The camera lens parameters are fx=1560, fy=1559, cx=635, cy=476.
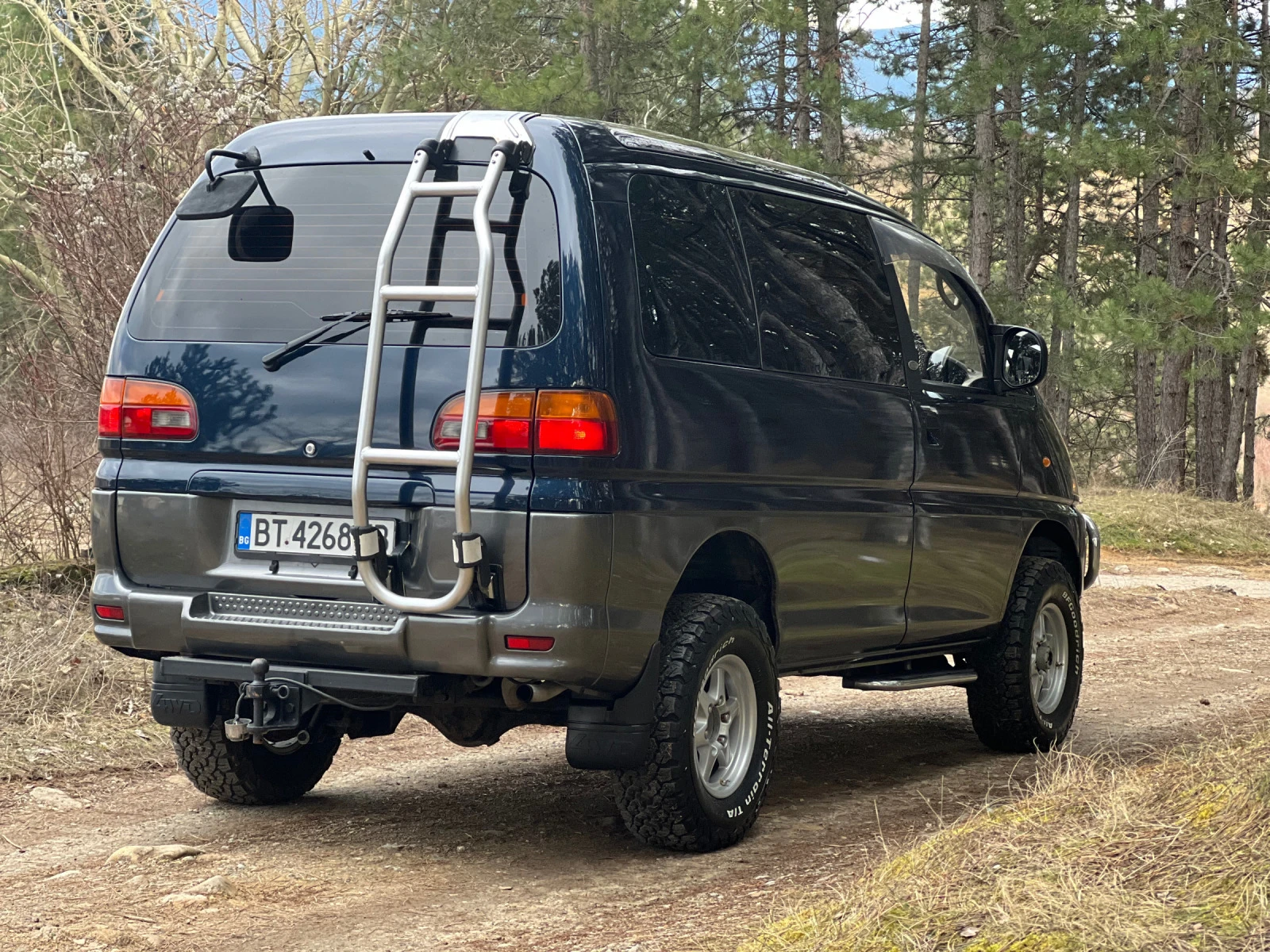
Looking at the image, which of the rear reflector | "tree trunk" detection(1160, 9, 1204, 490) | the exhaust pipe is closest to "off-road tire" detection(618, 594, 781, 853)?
the exhaust pipe

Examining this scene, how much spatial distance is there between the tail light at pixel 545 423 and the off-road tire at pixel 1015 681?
3.18 metres

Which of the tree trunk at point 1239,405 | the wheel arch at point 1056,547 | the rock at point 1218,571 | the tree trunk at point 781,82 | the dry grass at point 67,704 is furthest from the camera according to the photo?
the tree trunk at point 1239,405

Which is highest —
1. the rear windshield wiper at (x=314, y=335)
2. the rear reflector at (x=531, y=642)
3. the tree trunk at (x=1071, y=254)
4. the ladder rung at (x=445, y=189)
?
the tree trunk at (x=1071, y=254)

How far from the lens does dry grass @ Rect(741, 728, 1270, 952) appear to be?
126 inches

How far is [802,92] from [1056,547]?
19363mm

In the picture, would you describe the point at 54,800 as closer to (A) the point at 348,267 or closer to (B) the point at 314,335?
(B) the point at 314,335

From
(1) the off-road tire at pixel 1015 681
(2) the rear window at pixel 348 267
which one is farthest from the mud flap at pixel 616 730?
(1) the off-road tire at pixel 1015 681

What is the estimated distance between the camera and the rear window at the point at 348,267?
462cm

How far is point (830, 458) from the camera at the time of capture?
5578 mm

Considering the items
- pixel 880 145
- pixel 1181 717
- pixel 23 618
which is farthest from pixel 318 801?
pixel 880 145

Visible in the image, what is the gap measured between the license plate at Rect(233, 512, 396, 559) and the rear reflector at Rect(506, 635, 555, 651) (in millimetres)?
453

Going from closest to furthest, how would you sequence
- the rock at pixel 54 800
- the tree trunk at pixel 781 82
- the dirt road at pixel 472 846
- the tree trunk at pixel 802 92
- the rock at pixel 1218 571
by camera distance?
1. the dirt road at pixel 472 846
2. the rock at pixel 54 800
3. the rock at pixel 1218 571
4. the tree trunk at pixel 802 92
5. the tree trunk at pixel 781 82

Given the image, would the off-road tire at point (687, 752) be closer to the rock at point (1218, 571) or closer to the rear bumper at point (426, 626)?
the rear bumper at point (426, 626)

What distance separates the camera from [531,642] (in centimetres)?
445
